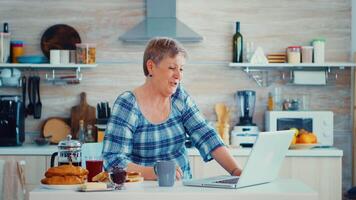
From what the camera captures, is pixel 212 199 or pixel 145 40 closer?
pixel 212 199

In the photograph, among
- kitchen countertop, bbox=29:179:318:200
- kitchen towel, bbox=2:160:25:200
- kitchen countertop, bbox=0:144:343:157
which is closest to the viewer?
kitchen countertop, bbox=29:179:318:200

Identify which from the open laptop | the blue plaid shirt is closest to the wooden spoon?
the blue plaid shirt

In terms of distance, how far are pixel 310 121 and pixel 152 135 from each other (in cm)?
256

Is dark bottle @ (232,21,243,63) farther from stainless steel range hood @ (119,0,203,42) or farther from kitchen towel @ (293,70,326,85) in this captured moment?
kitchen towel @ (293,70,326,85)

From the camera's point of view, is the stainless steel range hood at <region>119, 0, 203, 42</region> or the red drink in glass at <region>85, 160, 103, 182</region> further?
the stainless steel range hood at <region>119, 0, 203, 42</region>

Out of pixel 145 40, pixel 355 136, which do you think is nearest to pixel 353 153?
pixel 355 136

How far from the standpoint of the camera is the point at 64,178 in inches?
117

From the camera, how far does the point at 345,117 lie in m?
6.11

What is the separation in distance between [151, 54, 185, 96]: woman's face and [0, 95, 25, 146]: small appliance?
2473 millimetres

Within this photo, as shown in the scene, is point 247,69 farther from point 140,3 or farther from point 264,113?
point 140,3

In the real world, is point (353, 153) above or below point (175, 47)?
below

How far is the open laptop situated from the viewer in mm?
2971

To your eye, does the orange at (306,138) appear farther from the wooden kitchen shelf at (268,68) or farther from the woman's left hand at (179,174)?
the woman's left hand at (179,174)

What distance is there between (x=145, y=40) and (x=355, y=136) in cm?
183
